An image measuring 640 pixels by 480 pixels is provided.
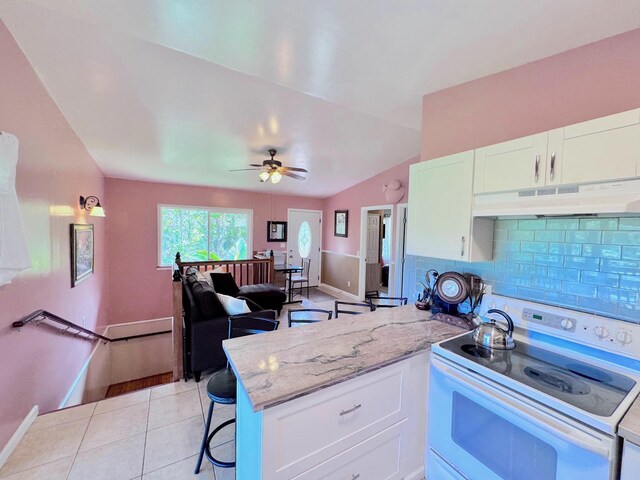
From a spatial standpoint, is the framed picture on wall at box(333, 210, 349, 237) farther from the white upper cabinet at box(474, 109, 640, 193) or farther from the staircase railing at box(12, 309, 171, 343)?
the staircase railing at box(12, 309, 171, 343)

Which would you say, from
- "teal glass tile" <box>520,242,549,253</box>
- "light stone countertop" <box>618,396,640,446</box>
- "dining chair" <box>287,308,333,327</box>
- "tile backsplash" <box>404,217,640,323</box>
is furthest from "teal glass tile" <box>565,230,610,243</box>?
"dining chair" <box>287,308,333,327</box>

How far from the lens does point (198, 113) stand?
279 cm

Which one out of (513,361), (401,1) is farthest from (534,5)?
(513,361)

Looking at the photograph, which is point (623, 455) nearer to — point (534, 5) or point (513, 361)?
point (513, 361)

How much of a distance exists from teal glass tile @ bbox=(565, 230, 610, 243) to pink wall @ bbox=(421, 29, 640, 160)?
62 cm

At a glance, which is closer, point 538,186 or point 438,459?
point 538,186

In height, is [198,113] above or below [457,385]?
above

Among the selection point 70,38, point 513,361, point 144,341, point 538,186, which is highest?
point 70,38

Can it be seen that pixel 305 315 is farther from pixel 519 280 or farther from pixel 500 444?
pixel 500 444

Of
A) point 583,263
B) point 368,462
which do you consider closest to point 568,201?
point 583,263

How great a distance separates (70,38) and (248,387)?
2538mm

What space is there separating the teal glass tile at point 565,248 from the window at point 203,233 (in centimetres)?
554

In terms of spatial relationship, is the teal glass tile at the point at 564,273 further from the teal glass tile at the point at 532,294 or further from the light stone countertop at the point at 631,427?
the light stone countertop at the point at 631,427

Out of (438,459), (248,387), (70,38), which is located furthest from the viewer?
(70,38)
